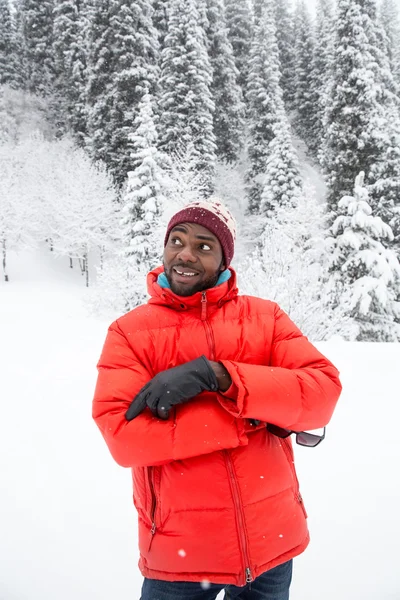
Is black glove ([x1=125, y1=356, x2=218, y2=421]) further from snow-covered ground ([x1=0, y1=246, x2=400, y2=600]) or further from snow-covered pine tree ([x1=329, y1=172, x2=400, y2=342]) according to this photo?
snow-covered pine tree ([x1=329, y1=172, x2=400, y2=342])

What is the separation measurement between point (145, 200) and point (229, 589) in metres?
19.5

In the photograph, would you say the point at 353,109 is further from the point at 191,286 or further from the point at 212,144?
the point at 191,286

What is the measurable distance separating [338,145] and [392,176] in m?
2.73

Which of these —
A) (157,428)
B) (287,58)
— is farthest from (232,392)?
(287,58)

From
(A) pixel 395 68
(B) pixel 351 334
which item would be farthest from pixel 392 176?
(A) pixel 395 68

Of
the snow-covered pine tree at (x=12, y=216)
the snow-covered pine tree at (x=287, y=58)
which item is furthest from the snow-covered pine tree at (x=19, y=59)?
the snow-covered pine tree at (x=287, y=58)

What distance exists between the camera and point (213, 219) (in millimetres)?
1845

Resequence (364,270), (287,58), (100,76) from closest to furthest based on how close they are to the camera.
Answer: (364,270)
(100,76)
(287,58)

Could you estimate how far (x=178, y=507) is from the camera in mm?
1479

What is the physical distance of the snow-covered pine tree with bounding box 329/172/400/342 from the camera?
46.7 ft

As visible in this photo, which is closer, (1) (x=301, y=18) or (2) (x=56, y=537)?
(2) (x=56, y=537)

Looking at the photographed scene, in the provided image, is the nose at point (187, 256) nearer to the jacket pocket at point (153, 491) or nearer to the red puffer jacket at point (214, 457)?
the red puffer jacket at point (214, 457)

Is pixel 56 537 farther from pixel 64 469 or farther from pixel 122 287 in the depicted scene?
pixel 122 287

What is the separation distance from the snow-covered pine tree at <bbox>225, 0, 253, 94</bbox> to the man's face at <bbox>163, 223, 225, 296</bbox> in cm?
3964
